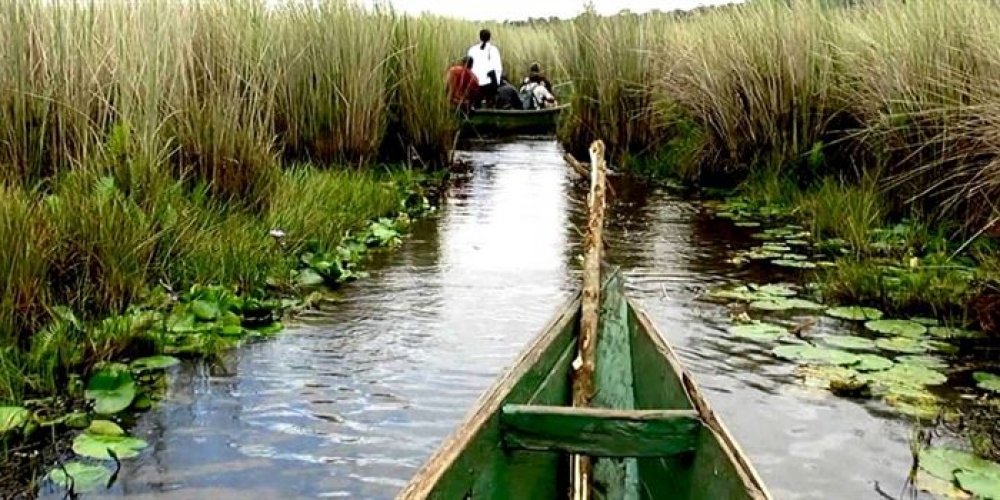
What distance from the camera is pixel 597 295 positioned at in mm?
3242

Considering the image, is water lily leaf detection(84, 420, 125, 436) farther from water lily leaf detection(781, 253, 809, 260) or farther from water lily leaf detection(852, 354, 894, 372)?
water lily leaf detection(781, 253, 809, 260)

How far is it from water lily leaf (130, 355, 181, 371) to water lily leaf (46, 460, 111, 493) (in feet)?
→ 2.42

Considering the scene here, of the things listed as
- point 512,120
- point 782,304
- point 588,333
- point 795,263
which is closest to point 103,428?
point 588,333

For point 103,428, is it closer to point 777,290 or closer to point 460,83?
point 777,290

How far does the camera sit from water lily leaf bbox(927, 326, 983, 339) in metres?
4.41

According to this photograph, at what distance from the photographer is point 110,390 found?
349 cm

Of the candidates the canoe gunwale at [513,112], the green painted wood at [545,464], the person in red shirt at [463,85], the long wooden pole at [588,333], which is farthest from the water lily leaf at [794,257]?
the canoe gunwale at [513,112]

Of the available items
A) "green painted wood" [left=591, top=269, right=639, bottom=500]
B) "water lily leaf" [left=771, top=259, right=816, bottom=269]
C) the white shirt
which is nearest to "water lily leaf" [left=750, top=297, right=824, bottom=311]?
"water lily leaf" [left=771, top=259, right=816, bottom=269]

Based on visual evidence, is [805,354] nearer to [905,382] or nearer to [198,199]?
[905,382]

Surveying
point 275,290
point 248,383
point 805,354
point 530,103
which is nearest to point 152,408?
point 248,383

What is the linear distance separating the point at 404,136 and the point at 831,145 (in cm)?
367

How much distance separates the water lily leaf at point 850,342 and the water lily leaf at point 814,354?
0.25 ft

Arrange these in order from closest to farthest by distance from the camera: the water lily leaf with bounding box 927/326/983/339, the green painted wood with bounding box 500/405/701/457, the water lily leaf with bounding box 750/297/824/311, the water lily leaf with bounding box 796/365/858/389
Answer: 1. the green painted wood with bounding box 500/405/701/457
2. the water lily leaf with bounding box 796/365/858/389
3. the water lily leaf with bounding box 927/326/983/339
4. the water lily leaf with bounding box 750/297/824/311

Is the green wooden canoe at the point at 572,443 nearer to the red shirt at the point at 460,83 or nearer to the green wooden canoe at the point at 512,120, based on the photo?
the red shirt at the point at 460,83
